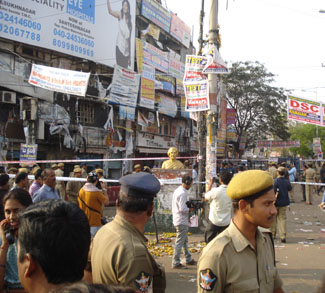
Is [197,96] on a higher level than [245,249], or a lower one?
higher

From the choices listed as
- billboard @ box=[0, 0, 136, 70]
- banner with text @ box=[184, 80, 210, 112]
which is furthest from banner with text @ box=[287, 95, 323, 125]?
billboard @ box=[0, 0, 136, 70]

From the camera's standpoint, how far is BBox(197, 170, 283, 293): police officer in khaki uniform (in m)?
2.05

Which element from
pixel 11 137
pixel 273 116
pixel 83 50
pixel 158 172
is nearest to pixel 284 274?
pixel 158 172

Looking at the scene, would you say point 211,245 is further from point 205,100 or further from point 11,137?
point 11,137

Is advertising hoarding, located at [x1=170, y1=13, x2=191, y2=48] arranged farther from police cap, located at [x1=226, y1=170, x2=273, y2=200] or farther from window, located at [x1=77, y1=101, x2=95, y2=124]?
police cap, located at [x1=226, y1=170, x2=273, y2=200]

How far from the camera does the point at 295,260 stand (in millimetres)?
7039

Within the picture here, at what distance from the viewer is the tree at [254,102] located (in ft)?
117

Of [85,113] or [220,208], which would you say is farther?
[85,113]

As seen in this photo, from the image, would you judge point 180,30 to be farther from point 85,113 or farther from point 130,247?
point 130,247

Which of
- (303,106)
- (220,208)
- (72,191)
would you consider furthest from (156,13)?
(220,208)

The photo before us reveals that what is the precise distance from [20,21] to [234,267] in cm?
1734

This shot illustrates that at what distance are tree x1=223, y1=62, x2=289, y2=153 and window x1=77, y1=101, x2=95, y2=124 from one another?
18.8 meters

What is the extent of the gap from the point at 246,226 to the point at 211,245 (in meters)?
0.30

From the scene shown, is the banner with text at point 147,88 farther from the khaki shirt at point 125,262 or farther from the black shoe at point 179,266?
the khaki shirt at point 125,262
